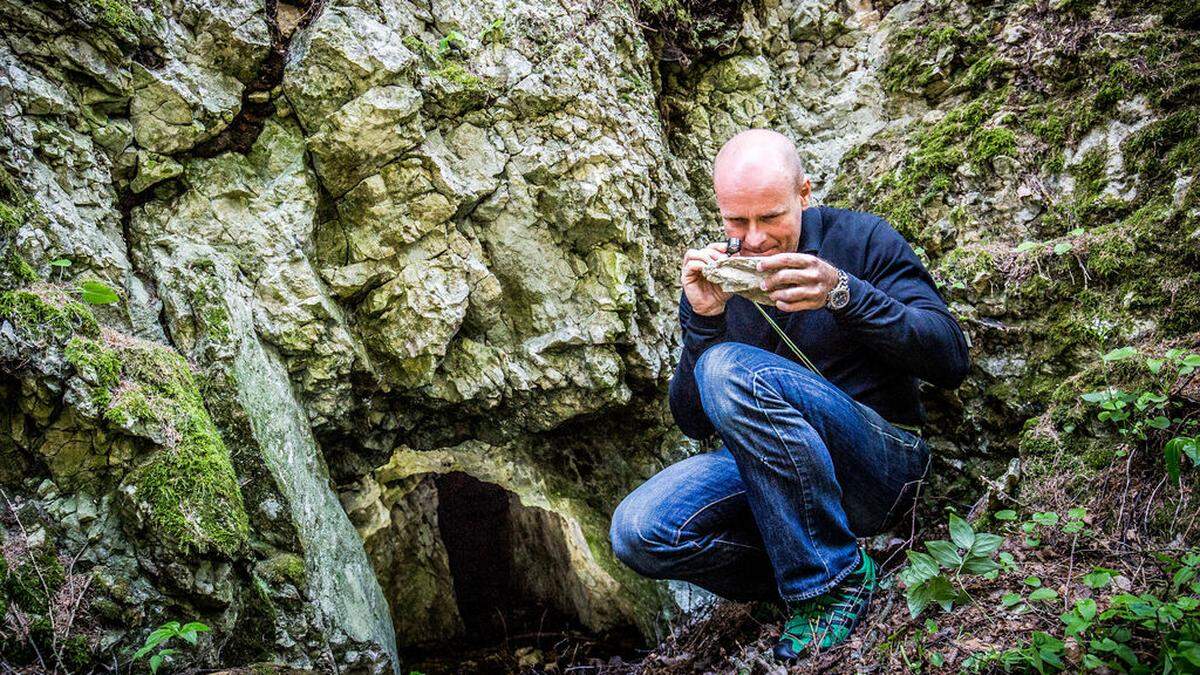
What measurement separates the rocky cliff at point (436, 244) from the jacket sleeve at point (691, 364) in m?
0.94

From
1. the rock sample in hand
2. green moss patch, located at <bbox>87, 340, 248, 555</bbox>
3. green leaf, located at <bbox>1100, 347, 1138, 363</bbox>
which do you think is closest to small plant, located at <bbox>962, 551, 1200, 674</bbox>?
green leaf, located at <bbox>1100, 347, 1138, 363</bbox>

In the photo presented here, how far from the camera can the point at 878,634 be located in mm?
2104

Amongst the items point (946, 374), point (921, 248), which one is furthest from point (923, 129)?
point (946, 374)

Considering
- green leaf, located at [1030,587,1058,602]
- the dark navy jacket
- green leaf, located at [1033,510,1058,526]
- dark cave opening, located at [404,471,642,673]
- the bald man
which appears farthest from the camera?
dark cave opening, located at [404,471,642,673]

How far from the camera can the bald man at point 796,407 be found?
87.5 inches

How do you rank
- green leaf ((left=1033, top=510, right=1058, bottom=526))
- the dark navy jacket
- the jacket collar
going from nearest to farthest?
green leaf ((left=1033, top=510, right=1058, bottom=526))
the dark navy jacket
the jacket collar

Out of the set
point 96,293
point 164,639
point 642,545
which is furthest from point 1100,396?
point 96,293

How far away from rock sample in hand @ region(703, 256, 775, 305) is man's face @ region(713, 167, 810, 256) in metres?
0.33

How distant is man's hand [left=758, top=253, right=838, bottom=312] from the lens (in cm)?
224

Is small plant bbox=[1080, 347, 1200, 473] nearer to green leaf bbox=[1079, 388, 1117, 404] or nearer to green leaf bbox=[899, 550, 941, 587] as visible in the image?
green leaf bbox=[1079, 388, 1117, 404]

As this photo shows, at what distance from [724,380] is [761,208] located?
2.61 feet

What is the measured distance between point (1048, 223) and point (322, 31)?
12.5ft

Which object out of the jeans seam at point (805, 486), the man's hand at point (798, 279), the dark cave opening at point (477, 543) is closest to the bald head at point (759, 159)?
the man's hand at point (798, 279)

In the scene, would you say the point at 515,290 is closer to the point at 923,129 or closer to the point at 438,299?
the point at 438,299
